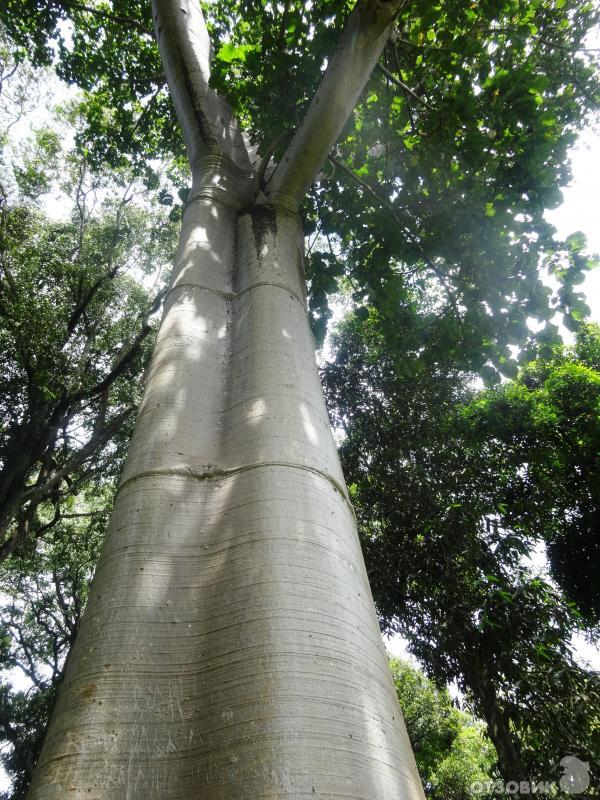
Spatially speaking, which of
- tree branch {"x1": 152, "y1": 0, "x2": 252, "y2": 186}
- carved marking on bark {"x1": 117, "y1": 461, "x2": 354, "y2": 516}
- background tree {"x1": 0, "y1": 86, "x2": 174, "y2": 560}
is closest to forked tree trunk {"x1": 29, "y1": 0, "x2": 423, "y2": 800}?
carved marking on bark {"x1": 117, "y1": 461, "x2": 354, "y2": 516}

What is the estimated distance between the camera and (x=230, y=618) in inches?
39.0

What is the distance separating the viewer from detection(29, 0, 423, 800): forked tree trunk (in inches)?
31.1

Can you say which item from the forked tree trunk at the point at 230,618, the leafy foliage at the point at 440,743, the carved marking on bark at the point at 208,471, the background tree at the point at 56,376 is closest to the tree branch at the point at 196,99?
the forked tree trunk at the point at 230,618

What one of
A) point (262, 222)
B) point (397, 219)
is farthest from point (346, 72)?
point (397, 219)

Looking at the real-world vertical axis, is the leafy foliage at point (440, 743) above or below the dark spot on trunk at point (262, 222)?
below

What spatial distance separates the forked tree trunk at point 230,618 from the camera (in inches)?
31.1

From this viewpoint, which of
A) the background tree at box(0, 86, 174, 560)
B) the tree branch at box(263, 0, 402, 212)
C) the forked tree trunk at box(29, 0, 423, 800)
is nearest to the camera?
the forked tree trunk at box(29, 0, 423, 800)

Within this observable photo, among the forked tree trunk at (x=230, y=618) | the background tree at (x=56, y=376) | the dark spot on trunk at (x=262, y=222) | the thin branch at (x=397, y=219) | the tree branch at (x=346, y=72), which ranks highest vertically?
the background tree at (x=56, y=376)

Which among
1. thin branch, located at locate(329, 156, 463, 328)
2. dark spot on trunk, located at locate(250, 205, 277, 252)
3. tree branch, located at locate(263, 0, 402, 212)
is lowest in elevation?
dark spot on trunk, located at locate(250, 205, 277, 252)

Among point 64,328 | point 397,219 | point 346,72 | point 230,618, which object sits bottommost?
point 230,618

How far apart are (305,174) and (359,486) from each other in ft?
15.4

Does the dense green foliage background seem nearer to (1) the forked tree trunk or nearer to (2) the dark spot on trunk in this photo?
(2) the dark spot on trunk

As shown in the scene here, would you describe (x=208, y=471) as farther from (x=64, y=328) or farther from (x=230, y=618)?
(x=64, y=328)

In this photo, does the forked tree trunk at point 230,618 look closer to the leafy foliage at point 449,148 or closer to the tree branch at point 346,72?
the tree branch at point 346,72
